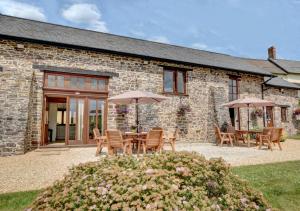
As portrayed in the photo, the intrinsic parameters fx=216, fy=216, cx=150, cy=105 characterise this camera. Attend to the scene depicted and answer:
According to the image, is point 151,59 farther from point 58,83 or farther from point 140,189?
point 140,189

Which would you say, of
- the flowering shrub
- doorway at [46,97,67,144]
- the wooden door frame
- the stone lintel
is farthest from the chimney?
doorway at [46,97,67,144]

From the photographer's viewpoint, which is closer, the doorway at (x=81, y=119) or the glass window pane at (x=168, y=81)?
the doorway at (x=81, y=119)

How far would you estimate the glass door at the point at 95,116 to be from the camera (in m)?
10.1

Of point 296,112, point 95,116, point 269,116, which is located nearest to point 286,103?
point 296,112

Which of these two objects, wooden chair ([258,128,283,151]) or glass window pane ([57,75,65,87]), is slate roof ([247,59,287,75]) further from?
glass window pane ([57,75,65,87])

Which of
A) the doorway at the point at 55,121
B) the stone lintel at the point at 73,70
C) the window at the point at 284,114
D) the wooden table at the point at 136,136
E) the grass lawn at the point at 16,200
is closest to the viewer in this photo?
the grass lawn at the point at 16,200

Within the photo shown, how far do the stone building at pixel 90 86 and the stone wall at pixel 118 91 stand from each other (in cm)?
3

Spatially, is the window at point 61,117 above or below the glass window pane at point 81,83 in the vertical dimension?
below

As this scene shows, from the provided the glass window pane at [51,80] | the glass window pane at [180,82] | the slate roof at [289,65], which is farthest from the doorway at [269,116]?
the glass window pane at [51,80]

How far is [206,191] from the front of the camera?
82.8 inches

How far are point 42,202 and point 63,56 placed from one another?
8.59m

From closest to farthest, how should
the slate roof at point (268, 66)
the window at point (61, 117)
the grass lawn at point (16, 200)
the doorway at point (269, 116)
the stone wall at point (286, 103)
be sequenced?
the grass lawn at point (16, 200) → the window at point (61, 117) → the doorway at point (269, 116) → the stone wall at point (286, 103) → the slate roof at point (268, 66)

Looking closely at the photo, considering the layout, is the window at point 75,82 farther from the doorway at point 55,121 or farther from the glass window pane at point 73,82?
the doorway at point 55,121

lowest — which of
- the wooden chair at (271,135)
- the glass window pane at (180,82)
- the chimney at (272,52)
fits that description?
the wooden chair at (271,135)
